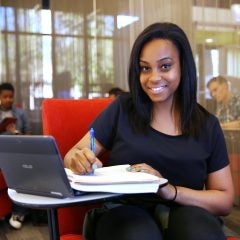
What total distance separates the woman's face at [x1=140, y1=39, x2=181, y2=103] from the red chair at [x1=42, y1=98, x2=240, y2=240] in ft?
1.06

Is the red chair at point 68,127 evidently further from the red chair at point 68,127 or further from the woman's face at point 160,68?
the woman's face at point 160,68

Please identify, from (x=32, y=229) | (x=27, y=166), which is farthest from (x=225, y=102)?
(x=27, y=166)

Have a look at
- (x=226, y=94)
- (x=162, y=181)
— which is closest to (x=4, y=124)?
(x=226, y=94)

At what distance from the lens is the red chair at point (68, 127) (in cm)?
142

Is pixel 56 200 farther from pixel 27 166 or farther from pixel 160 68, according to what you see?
pixel 160 68

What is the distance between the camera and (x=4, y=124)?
3459 mm

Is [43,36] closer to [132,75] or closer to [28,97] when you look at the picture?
[28,97]

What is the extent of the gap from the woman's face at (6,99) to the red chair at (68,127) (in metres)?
2.78

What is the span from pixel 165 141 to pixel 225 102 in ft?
7.28

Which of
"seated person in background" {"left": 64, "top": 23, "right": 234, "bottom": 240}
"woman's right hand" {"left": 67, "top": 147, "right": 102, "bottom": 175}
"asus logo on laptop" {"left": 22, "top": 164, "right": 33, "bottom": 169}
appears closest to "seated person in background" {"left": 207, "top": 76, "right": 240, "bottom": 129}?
"seated person in background" {"left": 64, "top": 23, "right": 234, "bottom": 240}

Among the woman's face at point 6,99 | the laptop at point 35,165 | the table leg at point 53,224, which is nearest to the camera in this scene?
the laptop at point 35,165

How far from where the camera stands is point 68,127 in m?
1.48

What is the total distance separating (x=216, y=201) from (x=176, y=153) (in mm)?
193

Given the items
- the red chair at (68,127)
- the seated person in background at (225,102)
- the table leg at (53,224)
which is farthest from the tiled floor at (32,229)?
the table leg at (53,224)
